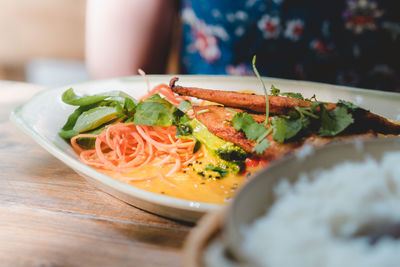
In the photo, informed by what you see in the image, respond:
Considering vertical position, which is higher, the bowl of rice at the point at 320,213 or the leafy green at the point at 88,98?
the bowl of rice at the point at 320,213

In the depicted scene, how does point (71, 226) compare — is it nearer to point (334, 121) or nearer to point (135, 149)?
point (135, 149)

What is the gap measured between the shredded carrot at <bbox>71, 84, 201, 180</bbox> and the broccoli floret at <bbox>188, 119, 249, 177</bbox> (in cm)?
7

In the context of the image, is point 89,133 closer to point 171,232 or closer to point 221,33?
point 171,232

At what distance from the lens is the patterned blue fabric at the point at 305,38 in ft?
7.04

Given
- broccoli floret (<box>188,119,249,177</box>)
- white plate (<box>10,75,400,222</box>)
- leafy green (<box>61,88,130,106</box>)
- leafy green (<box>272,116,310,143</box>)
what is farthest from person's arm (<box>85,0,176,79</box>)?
leafy green (<box>272,116,310,143</box>)

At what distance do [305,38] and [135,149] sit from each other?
1486 mm

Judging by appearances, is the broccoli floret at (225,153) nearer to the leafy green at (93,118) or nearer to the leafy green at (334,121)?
the leafy green at (334,121)

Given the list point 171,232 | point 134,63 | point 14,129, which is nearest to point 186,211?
point 171,232

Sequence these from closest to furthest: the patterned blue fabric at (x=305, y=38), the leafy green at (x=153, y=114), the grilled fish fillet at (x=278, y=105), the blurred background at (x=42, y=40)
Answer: the grilled fish fillet at (x=278, y=105)
the leafy green at (x=153, y=114)
the patterned blue fabric at (x=305, y=38)
the blurred background at (x=42, y=40)

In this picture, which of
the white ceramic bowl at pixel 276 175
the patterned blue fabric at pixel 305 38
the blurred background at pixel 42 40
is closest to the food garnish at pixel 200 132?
the white ceramic bowl at pixel 276 175

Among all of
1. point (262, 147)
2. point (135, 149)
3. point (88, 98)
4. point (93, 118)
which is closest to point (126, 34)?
point (88, 98)

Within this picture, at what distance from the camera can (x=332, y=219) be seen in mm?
484

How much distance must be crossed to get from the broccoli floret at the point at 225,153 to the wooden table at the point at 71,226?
317mm

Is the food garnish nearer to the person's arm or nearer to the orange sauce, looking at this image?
the orange sauce
